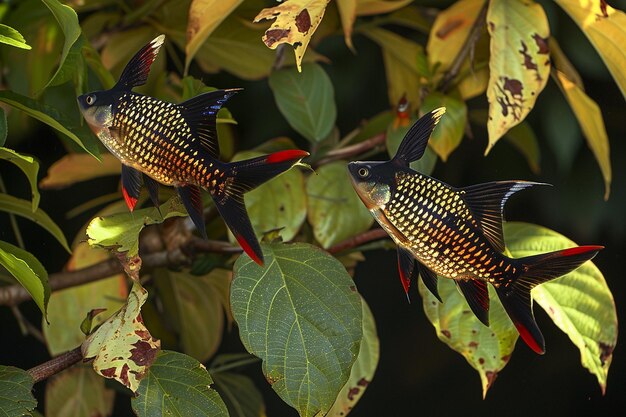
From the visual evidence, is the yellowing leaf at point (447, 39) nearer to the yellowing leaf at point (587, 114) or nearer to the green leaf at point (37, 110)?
the yellowing leaf at point (587, 114)

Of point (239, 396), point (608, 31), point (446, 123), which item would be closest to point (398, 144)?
point (446, 123)

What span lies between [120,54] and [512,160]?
15.1 inches

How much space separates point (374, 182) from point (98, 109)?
0.12 meters

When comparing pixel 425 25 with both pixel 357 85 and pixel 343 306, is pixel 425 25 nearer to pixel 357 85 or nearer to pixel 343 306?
pixel 357 85

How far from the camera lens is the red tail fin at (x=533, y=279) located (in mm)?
328

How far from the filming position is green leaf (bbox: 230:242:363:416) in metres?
0.42

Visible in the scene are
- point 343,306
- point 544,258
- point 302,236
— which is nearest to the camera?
point 544,258

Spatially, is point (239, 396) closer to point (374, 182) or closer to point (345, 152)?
point (345, 152)

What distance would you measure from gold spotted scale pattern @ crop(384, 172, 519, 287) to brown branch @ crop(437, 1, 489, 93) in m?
0.25

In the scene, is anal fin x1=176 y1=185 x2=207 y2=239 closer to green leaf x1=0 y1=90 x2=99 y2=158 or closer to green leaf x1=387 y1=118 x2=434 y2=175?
green leaf x1=0 y1=90 x2=99 y2=158

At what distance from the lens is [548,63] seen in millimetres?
512

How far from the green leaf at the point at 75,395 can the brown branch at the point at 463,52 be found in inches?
13.7

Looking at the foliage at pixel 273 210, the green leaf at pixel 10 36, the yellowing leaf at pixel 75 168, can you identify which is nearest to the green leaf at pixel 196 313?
the foliage at pixel 273 210

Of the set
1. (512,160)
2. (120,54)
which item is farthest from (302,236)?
(512,160)
